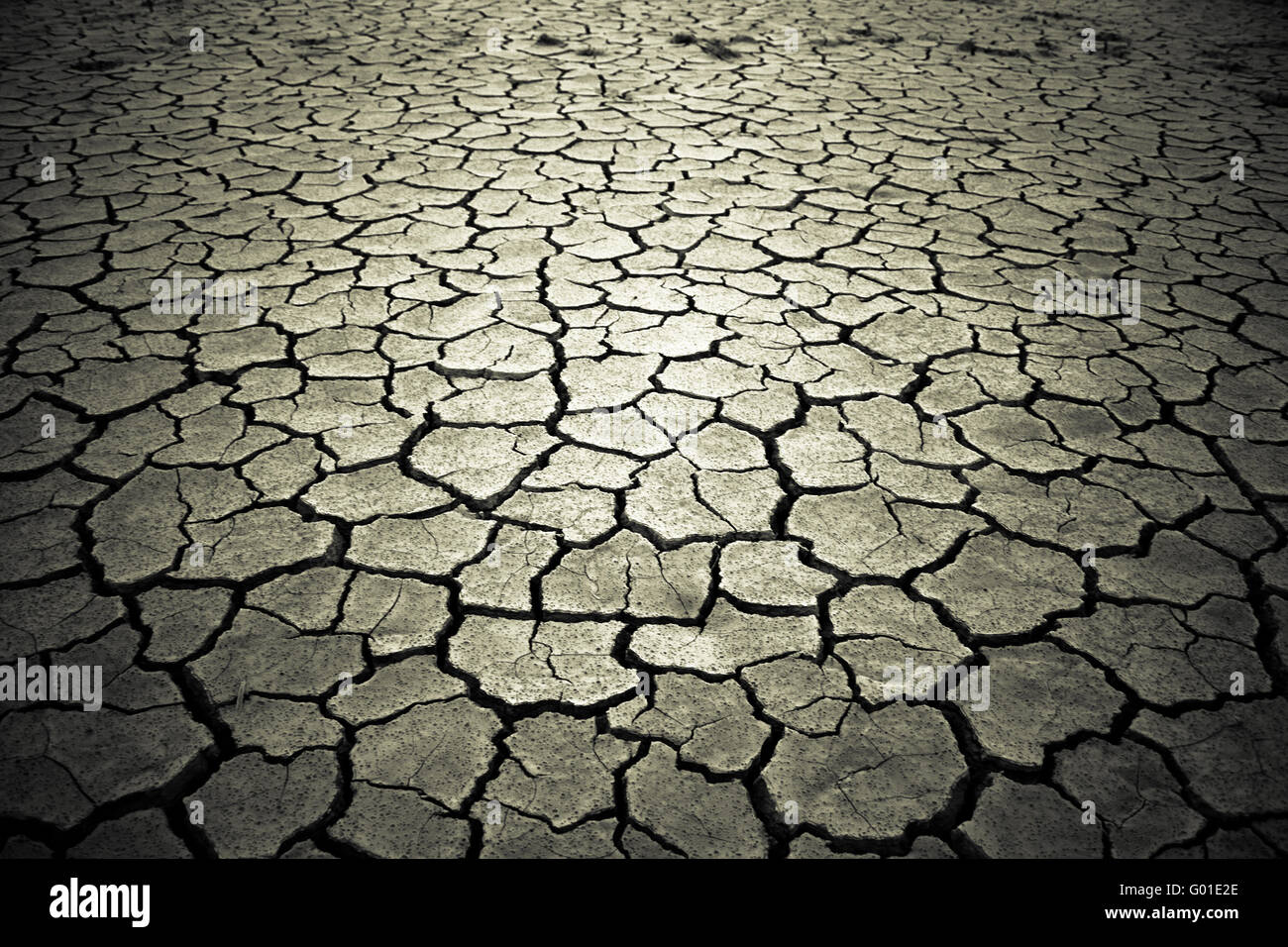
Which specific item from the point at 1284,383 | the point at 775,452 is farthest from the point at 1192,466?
the point at 775,452

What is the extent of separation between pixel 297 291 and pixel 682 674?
7.69ft

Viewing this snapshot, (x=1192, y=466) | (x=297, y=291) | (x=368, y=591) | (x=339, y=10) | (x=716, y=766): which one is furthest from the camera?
(x=339, y=10)

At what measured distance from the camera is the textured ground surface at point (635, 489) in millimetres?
1540

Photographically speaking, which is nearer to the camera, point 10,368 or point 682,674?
point 682,674

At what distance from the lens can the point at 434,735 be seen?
1.62 meters

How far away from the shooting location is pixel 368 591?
1936mm

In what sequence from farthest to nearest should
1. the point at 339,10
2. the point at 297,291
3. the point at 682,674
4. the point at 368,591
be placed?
1. the point at 339,10
2. the point at 297,291
3. the point at 368,591
4. the point at 682,674

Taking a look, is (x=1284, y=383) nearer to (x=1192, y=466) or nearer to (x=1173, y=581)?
(x=1192, y=466)

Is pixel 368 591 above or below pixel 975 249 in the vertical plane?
below

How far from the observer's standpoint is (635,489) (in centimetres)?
226

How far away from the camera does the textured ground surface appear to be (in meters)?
1.54

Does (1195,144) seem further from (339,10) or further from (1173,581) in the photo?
(339,10)
